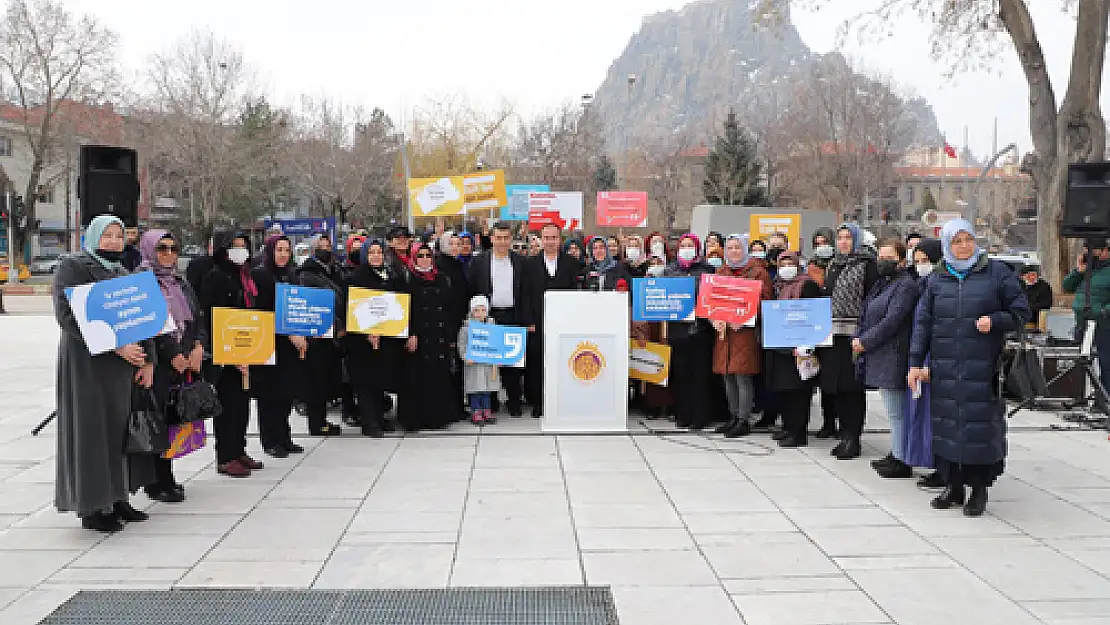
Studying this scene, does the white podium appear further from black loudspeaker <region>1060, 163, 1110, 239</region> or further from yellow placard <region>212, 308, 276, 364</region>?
black loudspeaker <region>1060, 163, 1110, 239</region>

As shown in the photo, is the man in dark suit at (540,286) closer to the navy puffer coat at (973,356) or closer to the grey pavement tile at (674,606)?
the navy puffer coat at (973,356)

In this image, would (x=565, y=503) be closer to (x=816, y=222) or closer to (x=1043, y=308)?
(x=1043, y=308)

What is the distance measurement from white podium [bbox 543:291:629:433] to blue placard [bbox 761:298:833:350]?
1412 mm

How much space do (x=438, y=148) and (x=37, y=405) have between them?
113 feet

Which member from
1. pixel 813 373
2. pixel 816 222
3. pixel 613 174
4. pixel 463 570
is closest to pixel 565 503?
pixel 463 570

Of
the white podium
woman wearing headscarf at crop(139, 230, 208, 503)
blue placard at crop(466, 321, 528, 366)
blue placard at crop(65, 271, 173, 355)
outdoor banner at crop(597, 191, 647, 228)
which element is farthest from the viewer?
outdoor banner at crop(597, 191, 647, 228)

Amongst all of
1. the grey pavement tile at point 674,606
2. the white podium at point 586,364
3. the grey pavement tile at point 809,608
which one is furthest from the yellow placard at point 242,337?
the grey pavement tile at point 809,608

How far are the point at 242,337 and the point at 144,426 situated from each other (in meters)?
1.31

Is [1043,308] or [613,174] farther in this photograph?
[613,174]

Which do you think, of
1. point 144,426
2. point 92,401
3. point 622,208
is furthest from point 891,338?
point 622,208

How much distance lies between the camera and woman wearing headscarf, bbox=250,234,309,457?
7.07m

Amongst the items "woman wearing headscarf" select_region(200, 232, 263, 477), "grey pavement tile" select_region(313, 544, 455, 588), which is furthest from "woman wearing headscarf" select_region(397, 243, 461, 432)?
"grey pavement tile" select_region(313, 544, 455, 588)

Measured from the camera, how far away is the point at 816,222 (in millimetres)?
30609

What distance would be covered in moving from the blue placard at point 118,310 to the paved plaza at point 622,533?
4.10 ft
